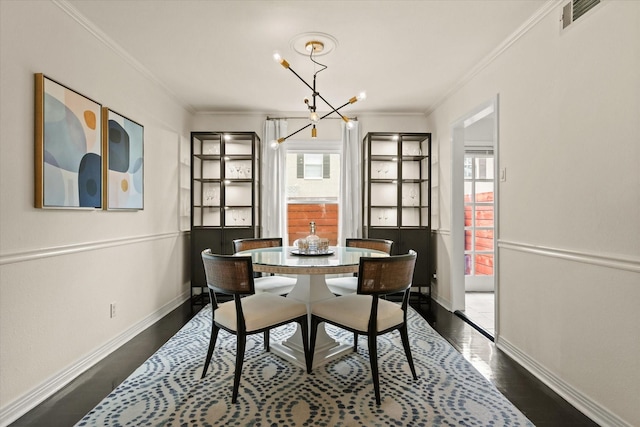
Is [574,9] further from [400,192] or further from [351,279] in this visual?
[400,192]

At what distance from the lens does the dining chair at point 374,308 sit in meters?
2.08

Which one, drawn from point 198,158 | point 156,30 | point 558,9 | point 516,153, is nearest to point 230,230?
point 198,158

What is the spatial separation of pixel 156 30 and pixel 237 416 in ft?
9.06

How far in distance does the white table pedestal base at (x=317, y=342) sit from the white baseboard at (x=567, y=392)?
1.29 m

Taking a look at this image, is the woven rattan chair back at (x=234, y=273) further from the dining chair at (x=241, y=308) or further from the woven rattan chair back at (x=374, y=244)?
the woven rattan chair back at (x=374, y=244)

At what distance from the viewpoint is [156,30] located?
2648 millimetres

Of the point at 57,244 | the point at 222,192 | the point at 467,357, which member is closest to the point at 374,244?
the point at 467,357

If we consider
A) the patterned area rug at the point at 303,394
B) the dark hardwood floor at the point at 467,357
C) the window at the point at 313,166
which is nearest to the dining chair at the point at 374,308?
the patterned area rug at the point at 303,394

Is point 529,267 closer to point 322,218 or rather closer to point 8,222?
point 322,218

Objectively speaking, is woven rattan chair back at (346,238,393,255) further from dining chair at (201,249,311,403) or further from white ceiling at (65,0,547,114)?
white ceiling at (65,0,547,114)

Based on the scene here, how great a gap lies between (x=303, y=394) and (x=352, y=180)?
3.23 m

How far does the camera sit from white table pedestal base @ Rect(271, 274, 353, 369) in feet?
8.46

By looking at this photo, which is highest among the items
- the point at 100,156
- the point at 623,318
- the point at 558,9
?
the point at 558,9

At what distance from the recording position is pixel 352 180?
4891mm
